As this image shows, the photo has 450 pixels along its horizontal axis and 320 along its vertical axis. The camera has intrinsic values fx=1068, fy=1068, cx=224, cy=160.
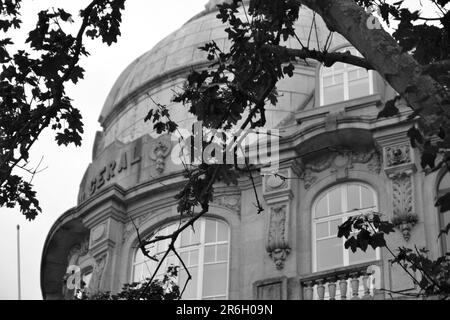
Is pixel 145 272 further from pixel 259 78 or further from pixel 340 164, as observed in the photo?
pixel 259 78

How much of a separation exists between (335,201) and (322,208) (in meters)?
0.33

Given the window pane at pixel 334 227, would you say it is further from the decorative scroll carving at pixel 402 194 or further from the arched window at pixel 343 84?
the arched window at pixel 343 84

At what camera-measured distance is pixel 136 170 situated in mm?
26234

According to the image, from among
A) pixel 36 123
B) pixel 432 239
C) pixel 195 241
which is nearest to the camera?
pixel 36 123

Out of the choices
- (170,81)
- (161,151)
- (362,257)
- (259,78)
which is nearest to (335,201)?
(362,257)

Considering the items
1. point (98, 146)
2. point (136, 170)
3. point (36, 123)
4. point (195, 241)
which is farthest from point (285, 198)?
point (36, 123)

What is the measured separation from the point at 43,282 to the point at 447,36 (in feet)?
63.6

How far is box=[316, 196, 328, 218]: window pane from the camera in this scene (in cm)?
2320

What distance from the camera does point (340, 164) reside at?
77.3 ft

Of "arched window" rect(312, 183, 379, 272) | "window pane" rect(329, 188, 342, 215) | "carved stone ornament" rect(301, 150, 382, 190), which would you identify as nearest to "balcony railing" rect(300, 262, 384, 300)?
"arched window" rect(312, 183, 379, 272)

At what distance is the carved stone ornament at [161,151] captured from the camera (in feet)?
84.4

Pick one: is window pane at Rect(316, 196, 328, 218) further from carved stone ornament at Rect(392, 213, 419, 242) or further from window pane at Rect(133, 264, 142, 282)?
window pane at Rect(133, 264, 142, 282)

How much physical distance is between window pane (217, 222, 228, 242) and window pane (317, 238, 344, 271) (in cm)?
247

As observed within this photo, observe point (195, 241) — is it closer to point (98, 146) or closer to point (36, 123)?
point (98, 146)
